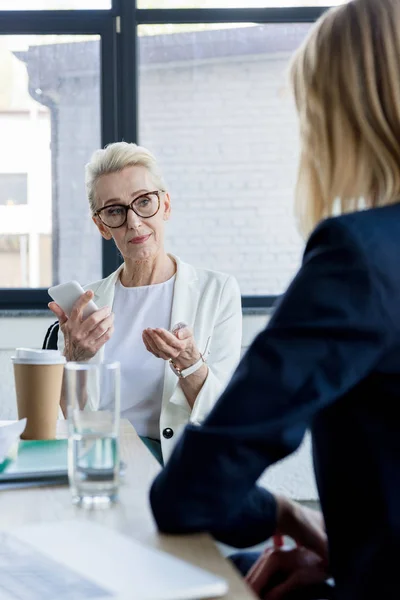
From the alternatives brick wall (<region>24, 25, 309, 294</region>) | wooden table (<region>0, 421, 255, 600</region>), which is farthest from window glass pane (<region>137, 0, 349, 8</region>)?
wooden table (<region>0, 421, 255, 600</region>)

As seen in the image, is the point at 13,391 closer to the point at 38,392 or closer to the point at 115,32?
the point at 115,32

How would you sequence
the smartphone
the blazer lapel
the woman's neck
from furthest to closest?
the woman's neck < the blazer lapel < the smartphone

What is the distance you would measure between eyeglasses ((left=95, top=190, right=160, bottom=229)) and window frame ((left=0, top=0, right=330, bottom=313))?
1283 mm

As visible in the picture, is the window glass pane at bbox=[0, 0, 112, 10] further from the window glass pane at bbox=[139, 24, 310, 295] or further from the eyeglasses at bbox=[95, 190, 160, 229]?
the eyeglasses at bbox=[95, 190, 160, 229]

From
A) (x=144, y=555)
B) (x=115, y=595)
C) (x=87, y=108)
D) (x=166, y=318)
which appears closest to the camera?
(x=115, y=595)

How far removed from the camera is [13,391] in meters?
3.59

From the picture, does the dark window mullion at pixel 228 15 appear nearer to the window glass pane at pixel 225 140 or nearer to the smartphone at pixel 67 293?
the window glass pane at pixel 225 140

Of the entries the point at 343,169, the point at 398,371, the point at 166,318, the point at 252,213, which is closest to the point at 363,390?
the point at 398,371

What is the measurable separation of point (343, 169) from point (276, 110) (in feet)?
9.70

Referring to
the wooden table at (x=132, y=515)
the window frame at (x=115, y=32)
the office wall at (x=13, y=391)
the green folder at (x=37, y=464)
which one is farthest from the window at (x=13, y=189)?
the wooden table at (x=132, y=515)

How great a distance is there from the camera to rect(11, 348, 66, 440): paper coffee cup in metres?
1.54

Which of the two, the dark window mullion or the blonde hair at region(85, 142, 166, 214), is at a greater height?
the dark window mullion

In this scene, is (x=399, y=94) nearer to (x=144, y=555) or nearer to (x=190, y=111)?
(x=144, y=555)

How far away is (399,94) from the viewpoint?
866mm
